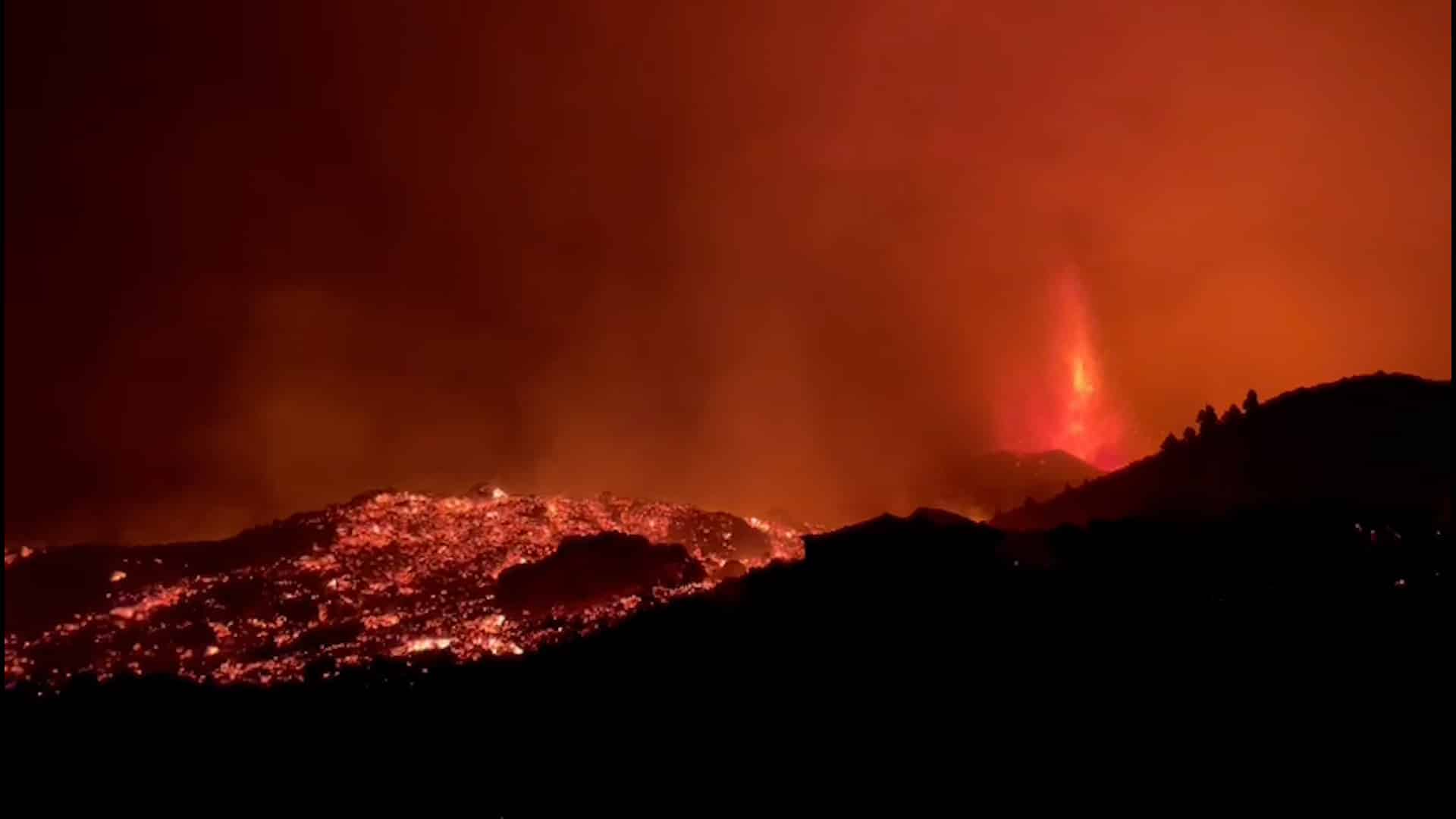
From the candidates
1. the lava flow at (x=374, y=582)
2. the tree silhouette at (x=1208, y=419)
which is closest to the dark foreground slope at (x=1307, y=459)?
the tree silhouette at (x=1208, y=419)

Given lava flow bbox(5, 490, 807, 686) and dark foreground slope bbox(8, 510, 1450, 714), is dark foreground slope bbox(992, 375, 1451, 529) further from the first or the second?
lava flow bbox(5, 490, 807, 686)

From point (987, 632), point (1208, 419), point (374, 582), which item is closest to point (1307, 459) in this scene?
point (1208, 419)

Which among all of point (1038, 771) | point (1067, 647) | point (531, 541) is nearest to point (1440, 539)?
point (1067, 647)

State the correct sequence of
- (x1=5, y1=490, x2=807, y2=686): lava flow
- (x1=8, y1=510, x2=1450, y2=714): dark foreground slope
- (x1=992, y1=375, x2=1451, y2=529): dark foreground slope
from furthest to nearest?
(x1=5, y1=490, x2=807, y2=686): lava flow, (x1=992, y1=375, x2=1451, y2=529): dark foreground slope, (x1=8, y1=510, x2=1450, y2=714): dark foreground slope

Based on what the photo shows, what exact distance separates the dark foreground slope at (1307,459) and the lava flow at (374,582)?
19217 millimetres

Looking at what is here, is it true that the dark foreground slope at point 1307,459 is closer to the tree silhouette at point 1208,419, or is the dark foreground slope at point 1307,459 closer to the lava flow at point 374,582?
the tree silhouette at point 1208,419

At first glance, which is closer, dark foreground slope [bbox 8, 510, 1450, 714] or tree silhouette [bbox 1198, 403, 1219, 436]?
dark foreground slope [bbox 8, 510, 1450, 714]

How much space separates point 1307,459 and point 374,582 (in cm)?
5333

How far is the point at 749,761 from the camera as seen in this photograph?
19812mm

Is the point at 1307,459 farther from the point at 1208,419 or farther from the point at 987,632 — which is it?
the point at 987,632

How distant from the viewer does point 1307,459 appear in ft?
118

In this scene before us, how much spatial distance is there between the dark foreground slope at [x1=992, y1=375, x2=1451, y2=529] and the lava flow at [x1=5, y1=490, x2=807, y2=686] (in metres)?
19.2

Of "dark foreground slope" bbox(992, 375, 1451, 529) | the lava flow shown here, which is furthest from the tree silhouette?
the lava flow

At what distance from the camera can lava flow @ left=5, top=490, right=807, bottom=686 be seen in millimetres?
38094
